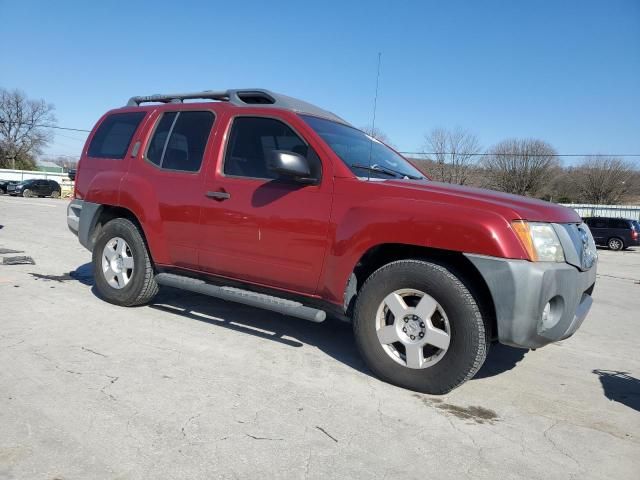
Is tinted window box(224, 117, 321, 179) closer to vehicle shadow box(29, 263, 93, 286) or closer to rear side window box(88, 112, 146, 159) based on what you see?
rear side window box(88, 112, 146, 159)

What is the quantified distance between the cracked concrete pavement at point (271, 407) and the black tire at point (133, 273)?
0.59ft

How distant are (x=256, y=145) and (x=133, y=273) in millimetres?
1872

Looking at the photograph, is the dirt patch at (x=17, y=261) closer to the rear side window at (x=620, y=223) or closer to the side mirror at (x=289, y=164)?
the side mirror at (x=289, y=164)

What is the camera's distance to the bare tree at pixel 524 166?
→ 5072 cm

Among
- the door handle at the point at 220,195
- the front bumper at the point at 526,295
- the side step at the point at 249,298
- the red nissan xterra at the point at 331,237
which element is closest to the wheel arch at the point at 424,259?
the red nissan xterra at the point at 331,237

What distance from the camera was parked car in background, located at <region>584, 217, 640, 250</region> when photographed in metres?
23.6

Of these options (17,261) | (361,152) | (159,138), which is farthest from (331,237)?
(17,261)

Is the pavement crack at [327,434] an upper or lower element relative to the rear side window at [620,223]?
lower

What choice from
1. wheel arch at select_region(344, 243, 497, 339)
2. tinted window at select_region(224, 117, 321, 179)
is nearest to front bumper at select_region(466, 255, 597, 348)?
wheel arch at select_region(344, 243, 497, 339)

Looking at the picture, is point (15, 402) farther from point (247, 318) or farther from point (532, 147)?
point (532, 147)

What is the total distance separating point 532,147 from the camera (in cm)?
5250

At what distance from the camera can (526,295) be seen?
3074 mm

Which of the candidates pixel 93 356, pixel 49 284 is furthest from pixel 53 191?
A: pixel 93 356

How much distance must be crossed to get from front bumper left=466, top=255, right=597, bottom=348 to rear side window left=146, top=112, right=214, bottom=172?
2654mm
